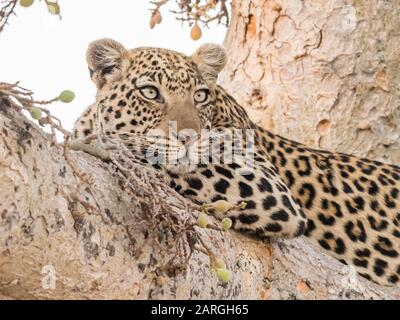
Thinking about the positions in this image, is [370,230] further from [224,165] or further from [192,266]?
[192,266]

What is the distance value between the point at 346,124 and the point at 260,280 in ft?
12.4

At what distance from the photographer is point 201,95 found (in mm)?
6637

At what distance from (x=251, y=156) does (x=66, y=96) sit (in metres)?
2.84

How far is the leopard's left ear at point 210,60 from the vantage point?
693 cm

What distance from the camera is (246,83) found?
30.3ft

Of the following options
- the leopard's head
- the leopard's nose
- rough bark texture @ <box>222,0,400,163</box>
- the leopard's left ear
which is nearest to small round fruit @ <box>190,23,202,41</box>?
rough bark texture @ <box>222,0,400,163</box>

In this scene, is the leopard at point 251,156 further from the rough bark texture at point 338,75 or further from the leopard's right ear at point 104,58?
the rough bark texture at point 338,75

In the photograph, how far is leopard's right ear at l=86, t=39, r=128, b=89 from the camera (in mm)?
6730

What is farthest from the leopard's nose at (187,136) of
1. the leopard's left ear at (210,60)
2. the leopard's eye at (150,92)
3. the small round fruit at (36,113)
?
the small round fruit at (36,113)

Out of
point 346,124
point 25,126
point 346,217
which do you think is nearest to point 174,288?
point 25,126

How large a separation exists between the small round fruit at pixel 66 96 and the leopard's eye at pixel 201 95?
3.07m

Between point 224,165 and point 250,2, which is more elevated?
point 250,2

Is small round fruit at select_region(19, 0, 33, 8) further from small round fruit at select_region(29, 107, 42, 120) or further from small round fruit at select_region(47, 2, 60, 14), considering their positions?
small round fruit at select_region(29, 107, 42, 120)

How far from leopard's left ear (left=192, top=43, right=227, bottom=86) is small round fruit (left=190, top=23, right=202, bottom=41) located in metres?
1.17
